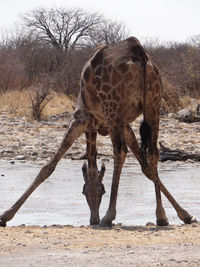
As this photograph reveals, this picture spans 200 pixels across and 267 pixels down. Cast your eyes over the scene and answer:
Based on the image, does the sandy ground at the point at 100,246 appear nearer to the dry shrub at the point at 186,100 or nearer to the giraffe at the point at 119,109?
the giraffe at the point at 119,109

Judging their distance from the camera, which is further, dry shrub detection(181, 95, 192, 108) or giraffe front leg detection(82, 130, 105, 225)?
dry shrub detection(181, 95, 192, 108)

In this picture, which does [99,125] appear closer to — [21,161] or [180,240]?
[180,240]

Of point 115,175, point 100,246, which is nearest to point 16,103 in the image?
point 115,175

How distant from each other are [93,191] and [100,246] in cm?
197

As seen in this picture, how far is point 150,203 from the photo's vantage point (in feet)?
26.6

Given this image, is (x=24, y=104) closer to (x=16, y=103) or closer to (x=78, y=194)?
(x=16, y=103)

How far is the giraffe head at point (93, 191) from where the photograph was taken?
6.45 meters

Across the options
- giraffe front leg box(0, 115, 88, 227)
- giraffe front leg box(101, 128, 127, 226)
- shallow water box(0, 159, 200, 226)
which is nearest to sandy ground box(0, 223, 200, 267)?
giraffe front leg box(101, 128, 127, 226)

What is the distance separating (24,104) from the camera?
19.6 metres

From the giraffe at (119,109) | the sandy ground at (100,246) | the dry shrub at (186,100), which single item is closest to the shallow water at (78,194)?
the giraffe at (119,109)

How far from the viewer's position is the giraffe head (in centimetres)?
645

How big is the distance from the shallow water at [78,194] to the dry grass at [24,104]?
6.24 m

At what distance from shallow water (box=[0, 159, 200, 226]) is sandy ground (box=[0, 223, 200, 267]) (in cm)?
121

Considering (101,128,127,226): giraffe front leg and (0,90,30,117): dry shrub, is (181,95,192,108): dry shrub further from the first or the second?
(101,128,127,226): giraffe front leg
